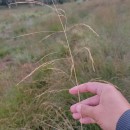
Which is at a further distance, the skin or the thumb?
→ the thumb

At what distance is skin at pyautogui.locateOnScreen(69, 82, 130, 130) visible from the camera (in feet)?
4.58

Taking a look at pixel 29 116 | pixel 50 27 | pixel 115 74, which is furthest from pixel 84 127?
pixel 50 27

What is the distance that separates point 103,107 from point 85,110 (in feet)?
0.35

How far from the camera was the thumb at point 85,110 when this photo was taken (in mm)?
1505

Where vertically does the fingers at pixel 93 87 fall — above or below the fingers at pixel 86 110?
above

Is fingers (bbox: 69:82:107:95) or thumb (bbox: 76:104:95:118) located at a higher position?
fingers (bbox: 69:82:107:95)

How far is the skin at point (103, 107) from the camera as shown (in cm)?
140

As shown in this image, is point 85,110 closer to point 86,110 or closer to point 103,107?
point 86,110

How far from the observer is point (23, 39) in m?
10.1

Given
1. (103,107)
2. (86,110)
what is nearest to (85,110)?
(86,110)

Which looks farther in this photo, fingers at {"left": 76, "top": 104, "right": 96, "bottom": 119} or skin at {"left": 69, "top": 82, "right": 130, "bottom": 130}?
fingers at {"left": 76, "top": 104, "right": 96, "bottom": 119}

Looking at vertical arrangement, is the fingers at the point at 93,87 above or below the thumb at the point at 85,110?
above

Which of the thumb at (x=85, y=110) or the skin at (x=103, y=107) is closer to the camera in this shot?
the skin at (x=103, y=107)

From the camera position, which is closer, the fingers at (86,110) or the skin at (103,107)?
the skin at (103,107)
